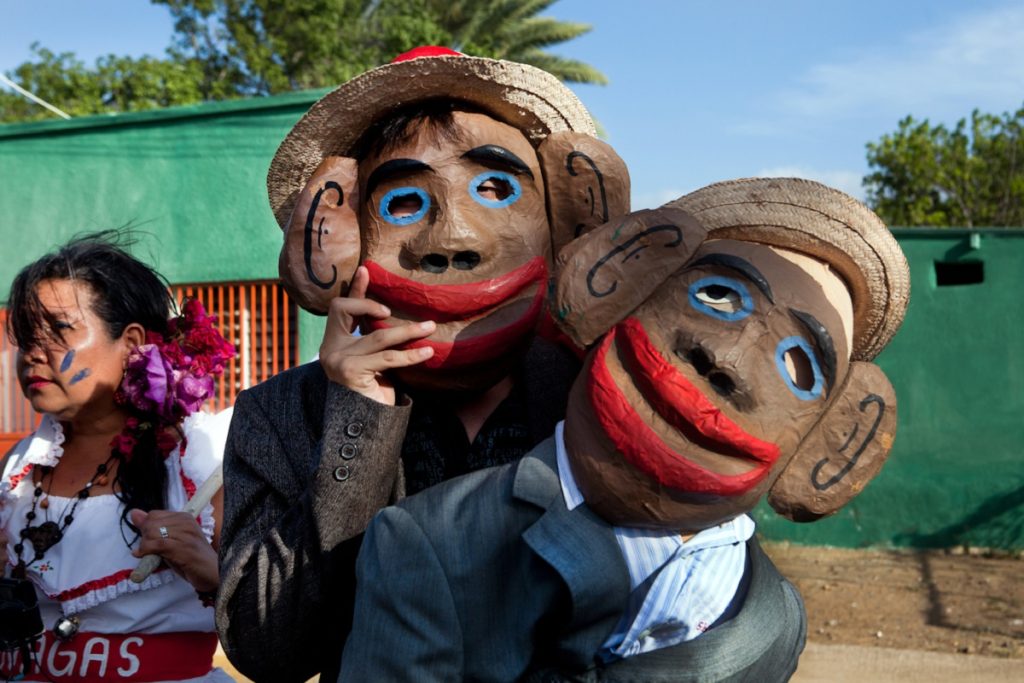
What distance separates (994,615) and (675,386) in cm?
694

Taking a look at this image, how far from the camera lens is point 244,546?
1.81 m

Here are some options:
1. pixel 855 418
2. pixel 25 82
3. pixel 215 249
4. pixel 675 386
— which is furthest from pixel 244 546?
pixel 25 82

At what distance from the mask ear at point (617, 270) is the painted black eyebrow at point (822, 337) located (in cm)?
21

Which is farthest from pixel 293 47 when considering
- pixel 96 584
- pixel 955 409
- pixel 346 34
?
pixel 96 584

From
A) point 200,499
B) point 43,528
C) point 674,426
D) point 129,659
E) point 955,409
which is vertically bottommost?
point 955,409

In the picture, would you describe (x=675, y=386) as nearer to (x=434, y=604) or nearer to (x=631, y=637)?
(x=631, y=637)

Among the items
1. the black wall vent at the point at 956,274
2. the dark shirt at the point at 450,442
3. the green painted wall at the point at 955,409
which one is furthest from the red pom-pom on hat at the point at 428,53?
the black wall vent at the point at 956,274

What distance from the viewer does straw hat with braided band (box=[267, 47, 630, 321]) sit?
1893 mm

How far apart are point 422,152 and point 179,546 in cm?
128

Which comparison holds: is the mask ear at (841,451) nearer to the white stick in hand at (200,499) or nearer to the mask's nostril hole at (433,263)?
the mask's nostril hole at (433,263)

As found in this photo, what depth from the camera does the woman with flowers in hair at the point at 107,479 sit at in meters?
2.63

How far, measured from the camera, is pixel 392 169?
75.4 inches

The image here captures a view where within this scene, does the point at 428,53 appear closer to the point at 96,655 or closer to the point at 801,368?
the point at 801,368

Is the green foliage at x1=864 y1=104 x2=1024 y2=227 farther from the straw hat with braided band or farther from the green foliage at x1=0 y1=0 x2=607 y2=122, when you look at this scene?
the straw hat with braided band
